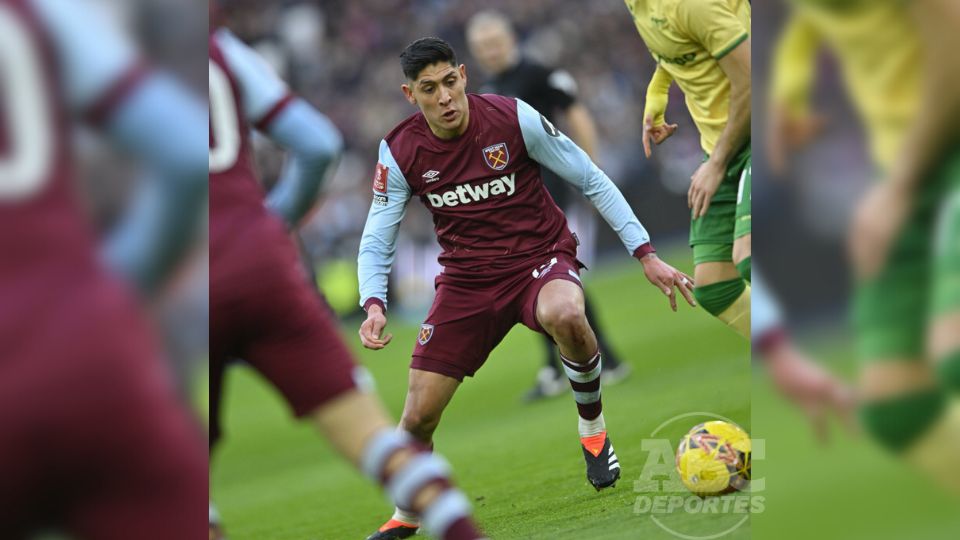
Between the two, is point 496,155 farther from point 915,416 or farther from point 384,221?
point 915,416

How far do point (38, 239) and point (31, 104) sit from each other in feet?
0.63

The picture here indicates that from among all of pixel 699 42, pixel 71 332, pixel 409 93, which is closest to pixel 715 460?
pixel 699 42

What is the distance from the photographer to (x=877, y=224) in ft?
7.73

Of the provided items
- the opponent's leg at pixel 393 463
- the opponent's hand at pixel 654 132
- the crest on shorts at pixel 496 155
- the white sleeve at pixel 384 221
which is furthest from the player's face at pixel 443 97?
the opponent's leg at pixel 393 463

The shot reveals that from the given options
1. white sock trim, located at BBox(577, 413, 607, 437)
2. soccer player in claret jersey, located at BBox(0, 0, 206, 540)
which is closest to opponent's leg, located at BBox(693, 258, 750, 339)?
white sock trim, located at BBox(577, 413, 607, 437)

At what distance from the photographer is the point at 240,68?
3.18m

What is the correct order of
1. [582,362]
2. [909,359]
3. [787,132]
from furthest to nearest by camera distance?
[582,362]
[787,132]
[909,359]

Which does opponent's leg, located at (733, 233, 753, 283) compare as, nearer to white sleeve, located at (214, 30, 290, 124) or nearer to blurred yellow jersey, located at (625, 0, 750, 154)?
blurred yellow jersey, located at (625, 0, 750, 154)

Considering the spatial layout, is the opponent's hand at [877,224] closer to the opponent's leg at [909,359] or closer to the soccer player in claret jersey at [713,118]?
the opponent's leg at [909,359]

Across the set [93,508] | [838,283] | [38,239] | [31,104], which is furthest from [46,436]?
[838,283]

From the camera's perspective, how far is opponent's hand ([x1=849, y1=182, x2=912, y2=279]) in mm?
2273

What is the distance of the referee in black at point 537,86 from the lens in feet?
14.9

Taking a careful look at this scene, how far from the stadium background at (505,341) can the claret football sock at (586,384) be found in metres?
0.15

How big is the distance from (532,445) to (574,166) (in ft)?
4.75
